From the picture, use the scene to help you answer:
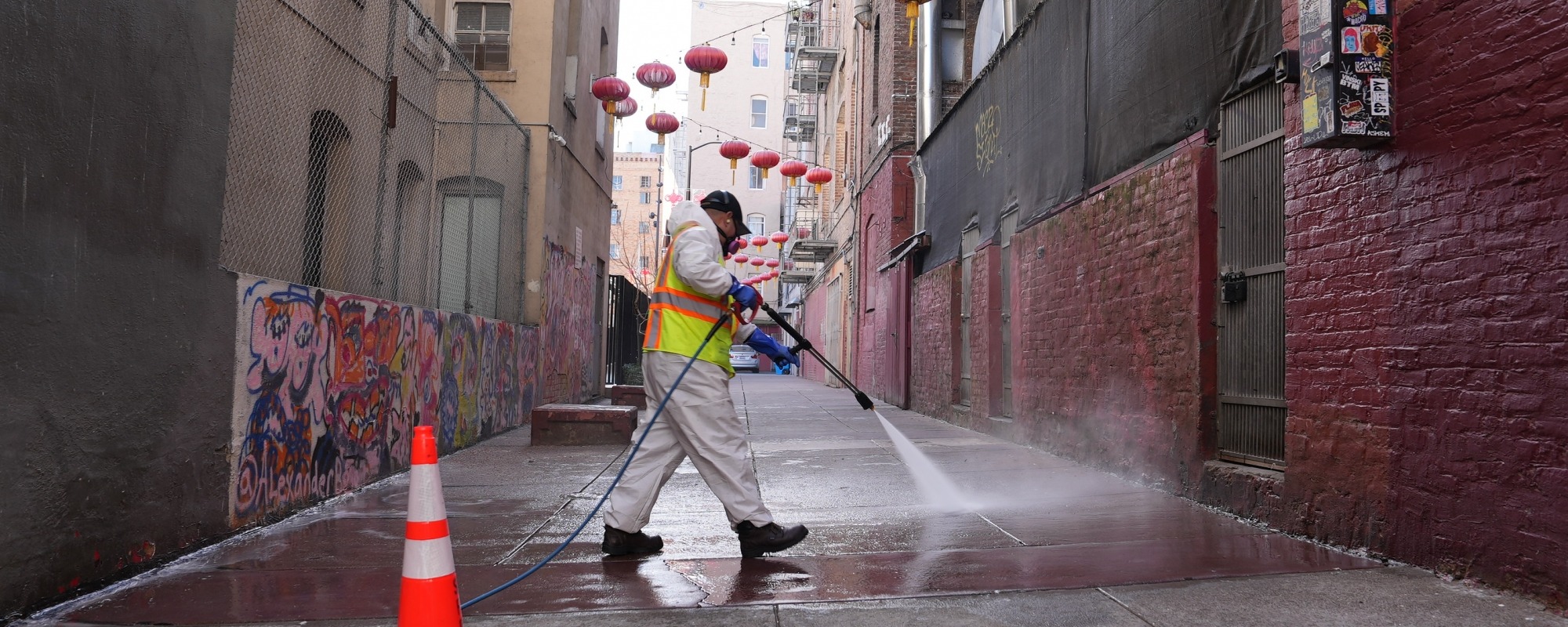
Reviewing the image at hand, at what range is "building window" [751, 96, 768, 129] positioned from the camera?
65.6m

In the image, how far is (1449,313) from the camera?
4273 millimetres

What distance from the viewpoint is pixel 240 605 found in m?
3.99

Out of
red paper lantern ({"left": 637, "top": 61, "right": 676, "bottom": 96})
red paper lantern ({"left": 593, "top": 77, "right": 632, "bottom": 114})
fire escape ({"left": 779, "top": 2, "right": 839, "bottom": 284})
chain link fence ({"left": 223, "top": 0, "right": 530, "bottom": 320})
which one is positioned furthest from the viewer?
fire escape ({"left": 779, "top": 2, "right": 839, "bottom": 284})

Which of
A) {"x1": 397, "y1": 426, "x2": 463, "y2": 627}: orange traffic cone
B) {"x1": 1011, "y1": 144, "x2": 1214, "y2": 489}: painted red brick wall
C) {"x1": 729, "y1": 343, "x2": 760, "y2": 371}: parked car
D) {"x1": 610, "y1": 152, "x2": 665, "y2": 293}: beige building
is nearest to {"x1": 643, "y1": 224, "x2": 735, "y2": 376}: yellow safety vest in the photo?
{"x1": 397, "y1": 426, "x2": 463, "y2": 627}: orange traffic cone

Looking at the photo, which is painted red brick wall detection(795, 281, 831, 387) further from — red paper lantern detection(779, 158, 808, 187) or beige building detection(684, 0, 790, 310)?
beige building detection(684, 0, 790, 310)

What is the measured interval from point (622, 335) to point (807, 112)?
19298mm

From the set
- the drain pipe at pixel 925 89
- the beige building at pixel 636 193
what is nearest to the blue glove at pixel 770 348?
the drain pipe at pixel 925 89

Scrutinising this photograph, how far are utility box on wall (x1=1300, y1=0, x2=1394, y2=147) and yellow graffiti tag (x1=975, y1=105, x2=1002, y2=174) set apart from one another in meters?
7.53

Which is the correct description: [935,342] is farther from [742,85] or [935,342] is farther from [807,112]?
[742,85]

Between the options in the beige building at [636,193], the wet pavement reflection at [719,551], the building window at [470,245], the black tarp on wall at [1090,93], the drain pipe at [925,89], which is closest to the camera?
the wet pavement reflection at [719,551]

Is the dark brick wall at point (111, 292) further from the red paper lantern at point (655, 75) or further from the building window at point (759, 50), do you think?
the building window at point (759, 50)

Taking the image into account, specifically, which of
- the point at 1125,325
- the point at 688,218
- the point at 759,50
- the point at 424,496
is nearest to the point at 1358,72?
the point at 688,218

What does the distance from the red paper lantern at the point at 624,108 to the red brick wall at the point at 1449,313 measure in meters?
12.9

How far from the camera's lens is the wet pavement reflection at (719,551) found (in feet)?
13.5
